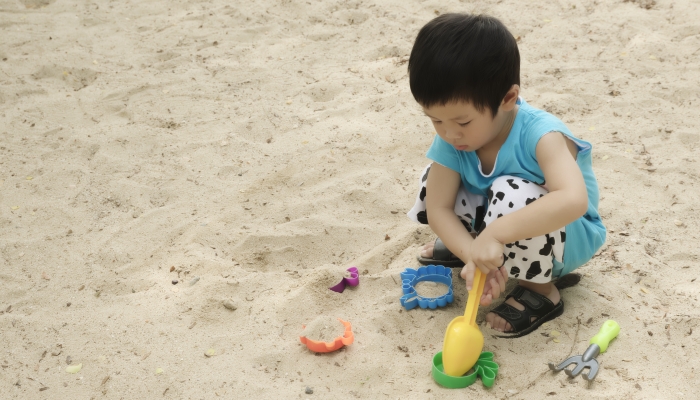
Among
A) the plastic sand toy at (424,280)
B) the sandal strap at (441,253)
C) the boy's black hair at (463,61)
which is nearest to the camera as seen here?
the boy's black hair at (463,61)

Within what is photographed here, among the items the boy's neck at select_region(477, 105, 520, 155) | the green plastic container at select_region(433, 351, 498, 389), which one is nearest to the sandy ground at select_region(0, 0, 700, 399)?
the green plastic container at select_region(433, 351, 498, 389)

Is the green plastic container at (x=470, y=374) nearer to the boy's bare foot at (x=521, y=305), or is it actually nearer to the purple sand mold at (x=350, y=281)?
the boy's bare foot at (x=521, y=305)

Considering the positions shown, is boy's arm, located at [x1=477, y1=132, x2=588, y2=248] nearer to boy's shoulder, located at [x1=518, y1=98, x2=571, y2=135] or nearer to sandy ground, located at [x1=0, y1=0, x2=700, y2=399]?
boy's shoulder, located at [x1=518, y1=98, x2=571, y2=135]

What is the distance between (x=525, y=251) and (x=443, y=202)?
12.8 inches

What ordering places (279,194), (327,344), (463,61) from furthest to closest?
(279,194) → (327,344) → (463,61)

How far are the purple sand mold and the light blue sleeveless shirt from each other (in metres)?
0.49

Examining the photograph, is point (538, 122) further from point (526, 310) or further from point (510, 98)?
point (526, 310)

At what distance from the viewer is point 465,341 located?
6.12 ft

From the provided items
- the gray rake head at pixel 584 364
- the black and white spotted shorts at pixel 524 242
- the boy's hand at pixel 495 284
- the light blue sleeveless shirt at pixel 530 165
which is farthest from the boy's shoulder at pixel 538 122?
the gray rake head at pixel 584 364

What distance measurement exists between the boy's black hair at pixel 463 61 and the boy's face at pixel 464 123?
2cm

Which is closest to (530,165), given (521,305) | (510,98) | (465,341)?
(510,98)

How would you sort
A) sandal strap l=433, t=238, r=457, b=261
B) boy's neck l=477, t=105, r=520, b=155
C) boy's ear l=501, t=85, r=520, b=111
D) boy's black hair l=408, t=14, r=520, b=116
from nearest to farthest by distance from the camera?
boy's black hair l=408, t=14, r=520, b=116, boy's ear l=501, t=85, r=520, b=111, boy's neck l=477, t=105, r=520, b=155, sandal strap l=433, t=238, r=457, b=261

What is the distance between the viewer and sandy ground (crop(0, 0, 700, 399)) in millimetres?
1979

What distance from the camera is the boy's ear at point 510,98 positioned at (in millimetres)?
1888
